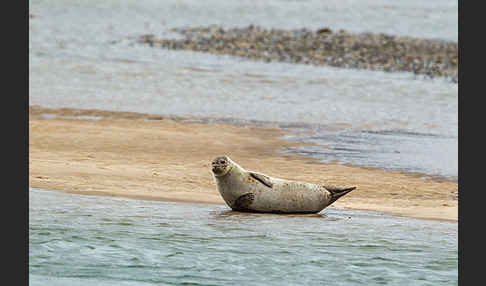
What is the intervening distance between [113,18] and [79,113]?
22.8m

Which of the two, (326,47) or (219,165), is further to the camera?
(326,47)

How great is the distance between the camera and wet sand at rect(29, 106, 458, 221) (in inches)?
513

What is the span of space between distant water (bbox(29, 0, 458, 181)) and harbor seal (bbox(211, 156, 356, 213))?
4581 mm

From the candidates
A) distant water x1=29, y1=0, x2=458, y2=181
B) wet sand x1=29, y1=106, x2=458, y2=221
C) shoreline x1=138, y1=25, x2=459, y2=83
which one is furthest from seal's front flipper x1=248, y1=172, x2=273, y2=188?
shoreline x1=138, y1=25, x2=459, y2=83

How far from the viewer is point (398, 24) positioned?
44875 millimetres

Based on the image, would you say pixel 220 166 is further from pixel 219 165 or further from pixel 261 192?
pixel 261 192

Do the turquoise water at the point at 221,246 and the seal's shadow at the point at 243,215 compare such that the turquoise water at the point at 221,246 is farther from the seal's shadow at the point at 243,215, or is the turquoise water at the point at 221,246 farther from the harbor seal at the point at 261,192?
the harbor seal at the point at 261,192

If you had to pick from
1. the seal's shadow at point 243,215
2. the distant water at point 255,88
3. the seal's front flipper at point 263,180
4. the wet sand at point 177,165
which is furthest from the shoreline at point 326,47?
the seal's front flipper at point 263,180

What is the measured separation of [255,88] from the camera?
2748 centimetres

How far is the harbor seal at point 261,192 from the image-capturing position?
11445 millimetres

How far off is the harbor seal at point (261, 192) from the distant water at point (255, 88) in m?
4.58

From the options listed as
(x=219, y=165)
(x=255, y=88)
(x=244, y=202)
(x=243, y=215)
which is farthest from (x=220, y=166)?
(x=255, y=88)

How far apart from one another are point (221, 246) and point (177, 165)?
18.3 ft

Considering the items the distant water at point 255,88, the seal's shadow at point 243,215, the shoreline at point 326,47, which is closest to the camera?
the seal's shadow at point 243,215
